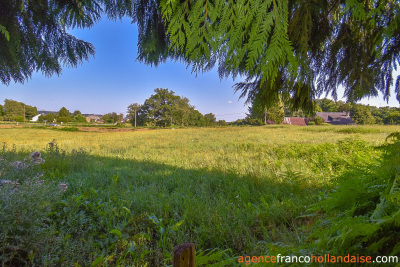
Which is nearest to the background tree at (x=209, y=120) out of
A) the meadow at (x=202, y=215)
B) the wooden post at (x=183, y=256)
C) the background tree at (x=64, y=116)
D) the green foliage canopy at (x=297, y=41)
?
the background tree at (x=64, y=116)

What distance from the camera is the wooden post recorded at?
66 centimetres

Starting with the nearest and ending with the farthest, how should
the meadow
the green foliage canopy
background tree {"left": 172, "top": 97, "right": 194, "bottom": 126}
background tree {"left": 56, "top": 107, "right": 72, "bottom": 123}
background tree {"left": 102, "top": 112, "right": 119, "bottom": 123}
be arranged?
the meadow → the green foliage canopy → background tree {"left": 56, "top": 107, "right": 72, "bottom": 123} → background tree {"left": 102, "top": 112, "right": 119, "bottom": 123} → background tree {"left": 172, "top": 97, "right": 194, "bottom": 126}

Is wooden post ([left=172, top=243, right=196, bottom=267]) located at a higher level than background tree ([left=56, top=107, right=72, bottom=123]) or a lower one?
lower

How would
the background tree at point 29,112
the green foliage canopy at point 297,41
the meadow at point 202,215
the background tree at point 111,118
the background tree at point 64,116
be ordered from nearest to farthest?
the meadow at point 202,215 < the green foliage canopy at point 297,41 < the background tree at point 29,112 < the background tree at point 64,116 < the background tree at point 111,118

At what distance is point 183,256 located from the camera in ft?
2.17

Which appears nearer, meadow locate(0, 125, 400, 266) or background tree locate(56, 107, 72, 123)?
meadow locate(0, 125, 400, 266)

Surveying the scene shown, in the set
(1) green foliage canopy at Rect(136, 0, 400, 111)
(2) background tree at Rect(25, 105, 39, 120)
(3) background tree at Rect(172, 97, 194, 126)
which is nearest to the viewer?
(1) green foliage canopy at Rect(136, 0, 400, 111)

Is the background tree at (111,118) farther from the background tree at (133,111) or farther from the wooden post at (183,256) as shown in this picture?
the wooden post at (183,256)

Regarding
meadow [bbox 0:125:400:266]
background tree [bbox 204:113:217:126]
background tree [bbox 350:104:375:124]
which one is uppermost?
background tree [bbox 204:113:217:126]

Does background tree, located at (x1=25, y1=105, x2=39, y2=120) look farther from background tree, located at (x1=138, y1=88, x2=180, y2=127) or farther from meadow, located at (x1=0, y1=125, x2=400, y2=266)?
background tree, located at (x1=138, y1=88, x2=180, y2=127)

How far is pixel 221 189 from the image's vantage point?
3.54 metres

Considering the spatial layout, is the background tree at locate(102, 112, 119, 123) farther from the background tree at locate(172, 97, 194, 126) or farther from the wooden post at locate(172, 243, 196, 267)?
the wooden post at locate(172, 243, 196, 267)

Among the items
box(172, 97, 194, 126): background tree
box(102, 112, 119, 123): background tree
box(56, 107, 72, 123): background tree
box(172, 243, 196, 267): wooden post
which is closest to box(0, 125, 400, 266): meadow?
box(172, 243, 196, 267): wooden post

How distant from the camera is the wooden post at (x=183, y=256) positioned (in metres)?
0.66
